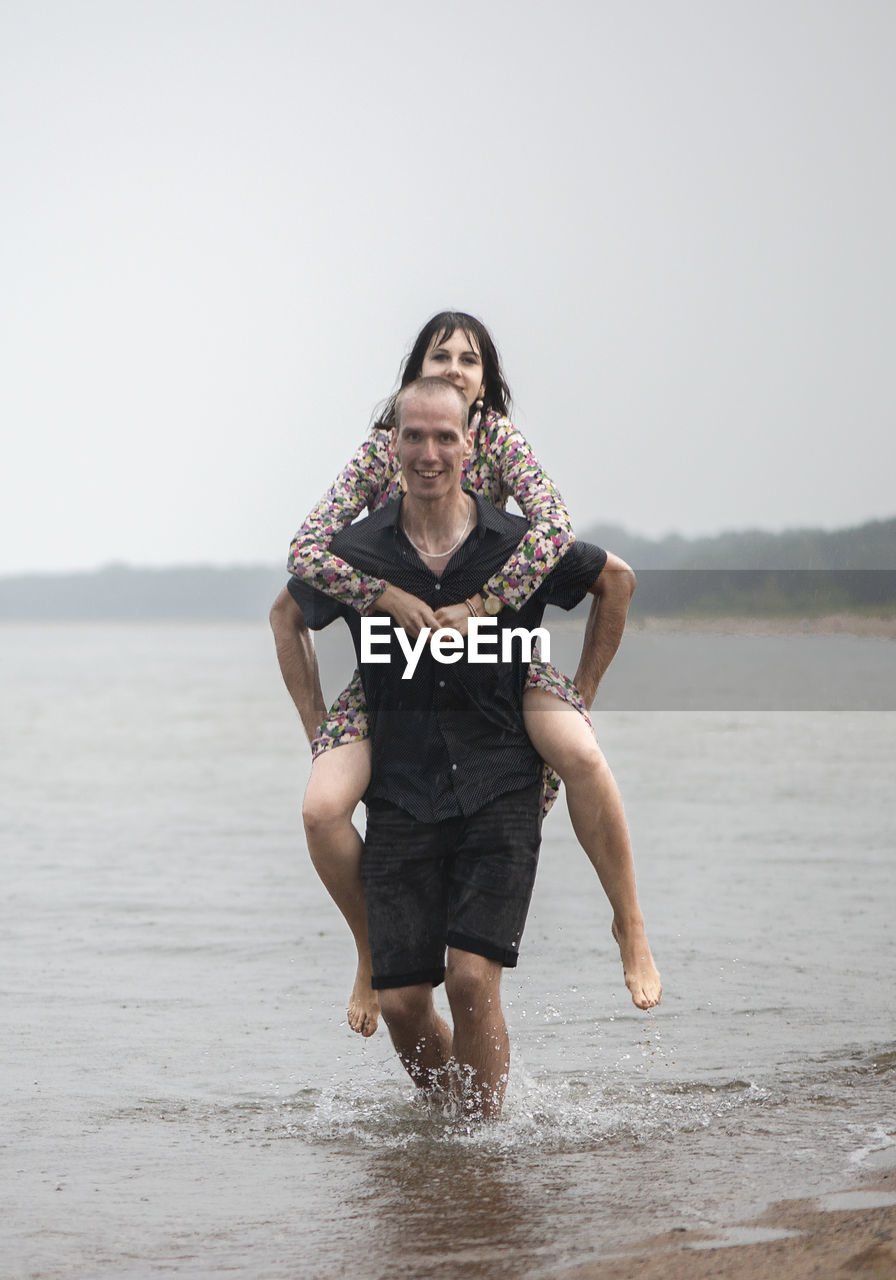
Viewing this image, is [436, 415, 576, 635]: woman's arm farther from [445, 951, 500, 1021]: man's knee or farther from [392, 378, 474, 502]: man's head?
[445, 951, 500, 1021]: man's knee

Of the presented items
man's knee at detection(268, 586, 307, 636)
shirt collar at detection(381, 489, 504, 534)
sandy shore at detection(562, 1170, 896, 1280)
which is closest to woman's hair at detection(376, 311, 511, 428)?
shirt collar at detection(381, 489, 504, 534)

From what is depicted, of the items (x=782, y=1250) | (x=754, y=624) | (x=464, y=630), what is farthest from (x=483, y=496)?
(x=754, y=624)

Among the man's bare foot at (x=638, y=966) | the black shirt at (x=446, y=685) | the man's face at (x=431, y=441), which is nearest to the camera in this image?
the man's face at (x=431, y=441)

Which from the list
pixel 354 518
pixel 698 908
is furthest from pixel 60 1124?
pixel 698 908

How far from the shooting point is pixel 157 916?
10266mm

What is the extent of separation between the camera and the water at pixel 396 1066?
4.64m

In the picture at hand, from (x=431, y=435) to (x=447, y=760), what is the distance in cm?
99

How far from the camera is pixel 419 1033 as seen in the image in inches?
216

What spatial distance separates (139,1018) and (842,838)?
23.2 ft

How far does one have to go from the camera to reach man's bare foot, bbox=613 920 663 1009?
5316mm
